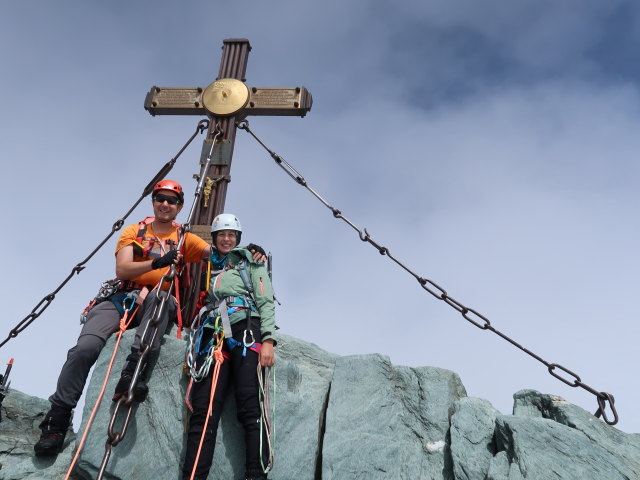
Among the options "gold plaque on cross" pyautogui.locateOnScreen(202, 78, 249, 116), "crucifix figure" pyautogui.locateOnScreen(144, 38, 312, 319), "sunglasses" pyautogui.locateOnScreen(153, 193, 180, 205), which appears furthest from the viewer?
"gold plaque on cross" pyautogui.locateOnScreen(202, 78, 249, 116)

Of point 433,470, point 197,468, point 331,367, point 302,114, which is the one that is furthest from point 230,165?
point 433,470

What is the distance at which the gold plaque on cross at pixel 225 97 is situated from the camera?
25.0 feet

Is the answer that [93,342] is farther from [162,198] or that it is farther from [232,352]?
[162,198]

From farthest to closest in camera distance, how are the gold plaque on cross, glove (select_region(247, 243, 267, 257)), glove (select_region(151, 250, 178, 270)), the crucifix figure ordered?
the gold plaque on cross < the crucifix figure < glove (select_region(247, 243, 267, 257)) < glove (select_region(151, 250, 178, 270))

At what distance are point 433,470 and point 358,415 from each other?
2.61ft

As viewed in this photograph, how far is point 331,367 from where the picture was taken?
20.2 ft

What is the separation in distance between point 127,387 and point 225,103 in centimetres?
460

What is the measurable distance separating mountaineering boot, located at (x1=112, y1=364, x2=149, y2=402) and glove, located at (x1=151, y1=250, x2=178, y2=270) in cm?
100

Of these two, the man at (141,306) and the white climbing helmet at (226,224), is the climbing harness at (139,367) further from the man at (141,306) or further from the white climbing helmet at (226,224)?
the white climbing helmet at (226,224)

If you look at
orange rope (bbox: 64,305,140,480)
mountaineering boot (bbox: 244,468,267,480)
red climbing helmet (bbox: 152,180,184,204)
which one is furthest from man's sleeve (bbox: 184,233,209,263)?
mountaineering boot (bbox: 244,468,267,480)

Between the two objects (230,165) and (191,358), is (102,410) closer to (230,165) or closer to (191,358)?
(191,358)

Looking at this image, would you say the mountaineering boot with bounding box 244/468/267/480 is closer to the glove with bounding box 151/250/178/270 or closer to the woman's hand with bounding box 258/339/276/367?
the woman's hand with bounding box 258/339/276/367

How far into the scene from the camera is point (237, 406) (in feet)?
14.8

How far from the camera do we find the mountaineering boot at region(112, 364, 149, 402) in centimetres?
447
